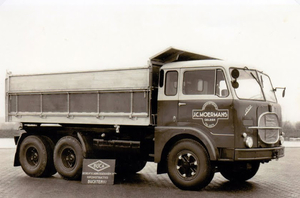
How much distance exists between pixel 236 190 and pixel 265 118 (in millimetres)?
1730

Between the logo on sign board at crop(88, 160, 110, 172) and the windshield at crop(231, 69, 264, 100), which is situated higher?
the windshield at crop(231, 69, 264, 100)

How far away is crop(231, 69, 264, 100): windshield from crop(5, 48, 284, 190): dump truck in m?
0.02

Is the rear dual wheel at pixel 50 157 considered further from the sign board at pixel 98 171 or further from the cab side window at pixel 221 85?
the cab side window at pixel 221 85

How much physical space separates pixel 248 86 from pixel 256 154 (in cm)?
158

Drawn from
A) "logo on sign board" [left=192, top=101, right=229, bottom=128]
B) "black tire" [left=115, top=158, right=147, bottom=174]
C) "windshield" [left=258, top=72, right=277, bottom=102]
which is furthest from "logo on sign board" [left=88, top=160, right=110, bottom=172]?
"windshield" [left=258, top=72, right=277, bottom=102]

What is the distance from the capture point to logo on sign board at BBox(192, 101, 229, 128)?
8.80 meters

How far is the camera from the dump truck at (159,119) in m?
8.84

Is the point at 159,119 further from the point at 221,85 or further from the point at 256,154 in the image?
the point at 256,154

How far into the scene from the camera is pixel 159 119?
31.6ft

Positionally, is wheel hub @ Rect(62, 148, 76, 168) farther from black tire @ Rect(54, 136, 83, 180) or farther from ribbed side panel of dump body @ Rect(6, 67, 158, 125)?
ribbed side panel of dump body @ Rect(6, 67, 158, 125)

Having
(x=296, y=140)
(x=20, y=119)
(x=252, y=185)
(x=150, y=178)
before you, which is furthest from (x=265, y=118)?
(x=296, y=140)

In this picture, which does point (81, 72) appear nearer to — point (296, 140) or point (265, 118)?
point (265, 118)

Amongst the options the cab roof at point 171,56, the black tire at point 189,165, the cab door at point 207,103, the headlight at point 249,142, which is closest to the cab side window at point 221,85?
the cab door at point 207,103

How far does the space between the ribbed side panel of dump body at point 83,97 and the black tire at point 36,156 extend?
1.92ft
